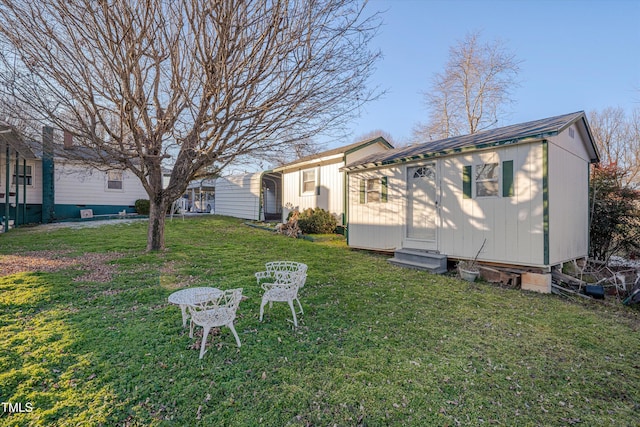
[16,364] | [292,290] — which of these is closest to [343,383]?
[292,290]

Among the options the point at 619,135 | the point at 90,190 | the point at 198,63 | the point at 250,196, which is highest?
the point at 619,135

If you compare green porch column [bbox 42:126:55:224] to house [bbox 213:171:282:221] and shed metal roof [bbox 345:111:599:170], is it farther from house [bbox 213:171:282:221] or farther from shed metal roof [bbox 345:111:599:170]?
shed metal roof [bbox 345:111:599:170]

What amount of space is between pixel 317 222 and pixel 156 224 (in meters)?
5.83

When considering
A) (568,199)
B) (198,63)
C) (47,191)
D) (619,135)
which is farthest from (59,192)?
(619,135)

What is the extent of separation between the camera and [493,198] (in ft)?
21.5

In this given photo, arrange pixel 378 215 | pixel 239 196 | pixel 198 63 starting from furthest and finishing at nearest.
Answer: pixel 239 196 → pixel 378 215 → pixel 198 63

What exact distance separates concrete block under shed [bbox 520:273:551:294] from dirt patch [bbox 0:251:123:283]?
8264 millimetres

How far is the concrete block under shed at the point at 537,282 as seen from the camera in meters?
5.96

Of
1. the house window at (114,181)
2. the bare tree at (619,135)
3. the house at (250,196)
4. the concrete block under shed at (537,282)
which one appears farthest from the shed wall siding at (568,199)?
the house window at (114,181)

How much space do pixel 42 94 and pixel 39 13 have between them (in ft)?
4.23

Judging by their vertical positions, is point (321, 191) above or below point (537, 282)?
above

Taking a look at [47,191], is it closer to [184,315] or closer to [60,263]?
[60,263]

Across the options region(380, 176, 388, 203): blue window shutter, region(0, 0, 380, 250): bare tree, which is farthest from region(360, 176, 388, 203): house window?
region(0, 0, 380, 250): bare tree

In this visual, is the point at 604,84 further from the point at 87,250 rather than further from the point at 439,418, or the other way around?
the point at 87,250
